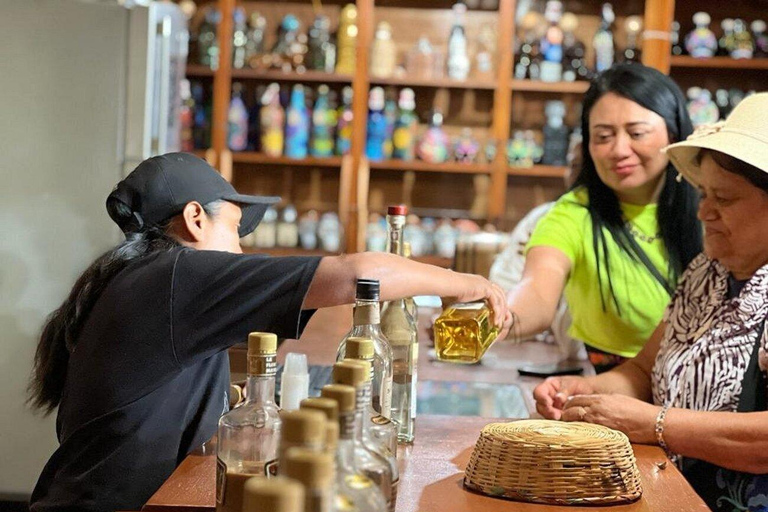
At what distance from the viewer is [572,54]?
18.1 feet

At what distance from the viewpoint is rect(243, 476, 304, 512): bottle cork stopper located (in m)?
0.63

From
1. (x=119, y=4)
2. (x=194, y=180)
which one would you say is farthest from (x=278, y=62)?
(x=194, y=180)

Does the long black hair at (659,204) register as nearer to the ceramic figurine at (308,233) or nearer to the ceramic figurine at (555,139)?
the ceramic figurine at (555,139)

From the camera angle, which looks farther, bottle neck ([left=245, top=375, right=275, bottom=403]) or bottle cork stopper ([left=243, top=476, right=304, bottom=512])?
bottle neck ([left=245, top=375, right=275, bottom=403])

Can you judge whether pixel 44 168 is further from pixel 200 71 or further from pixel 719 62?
pixel 719 62

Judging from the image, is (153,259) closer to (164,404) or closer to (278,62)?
(164,404)

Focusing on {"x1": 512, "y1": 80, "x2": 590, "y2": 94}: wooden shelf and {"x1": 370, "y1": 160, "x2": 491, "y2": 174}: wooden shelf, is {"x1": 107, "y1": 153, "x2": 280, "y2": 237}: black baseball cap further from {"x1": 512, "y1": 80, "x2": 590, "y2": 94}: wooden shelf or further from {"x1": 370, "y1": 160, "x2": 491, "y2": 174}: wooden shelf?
{"x1": 512, "y1": 80, "x2": 590, "y2": 94}: wooden shelf

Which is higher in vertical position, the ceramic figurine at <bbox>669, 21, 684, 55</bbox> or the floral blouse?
the ceramic figurine at <bbox>669, 21, 684, 55</bbox>

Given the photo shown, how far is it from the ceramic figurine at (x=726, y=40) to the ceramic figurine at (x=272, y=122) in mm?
2321

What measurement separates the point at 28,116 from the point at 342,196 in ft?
7.22

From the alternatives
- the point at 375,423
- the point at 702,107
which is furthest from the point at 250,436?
the point at 702,107

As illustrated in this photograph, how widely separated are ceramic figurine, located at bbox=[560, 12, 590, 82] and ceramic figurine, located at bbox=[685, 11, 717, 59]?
549 mm

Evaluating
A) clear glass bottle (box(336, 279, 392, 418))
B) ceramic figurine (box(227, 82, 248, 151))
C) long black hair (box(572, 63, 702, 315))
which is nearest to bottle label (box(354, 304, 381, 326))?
clear glass bottle (box(336, 279, 392, 418))

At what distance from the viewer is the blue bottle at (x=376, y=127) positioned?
545 cm
